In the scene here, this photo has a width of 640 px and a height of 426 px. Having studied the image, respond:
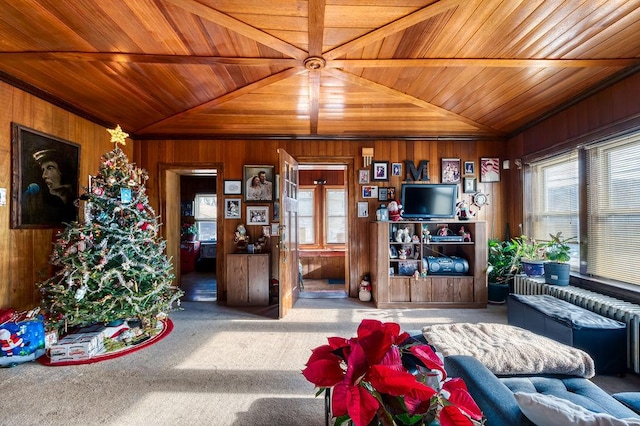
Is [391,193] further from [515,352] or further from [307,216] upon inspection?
[515,352]

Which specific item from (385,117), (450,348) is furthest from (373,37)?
(450,348)

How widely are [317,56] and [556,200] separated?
3.38 metres

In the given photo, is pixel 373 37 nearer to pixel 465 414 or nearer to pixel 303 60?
pixel 303 60

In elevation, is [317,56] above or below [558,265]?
above

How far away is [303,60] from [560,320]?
118 inches

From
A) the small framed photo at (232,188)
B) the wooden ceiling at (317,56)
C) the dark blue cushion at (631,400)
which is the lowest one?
the dark blue cushion at (631,400)

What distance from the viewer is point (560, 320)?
2322mm

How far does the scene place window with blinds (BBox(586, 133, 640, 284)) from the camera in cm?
266

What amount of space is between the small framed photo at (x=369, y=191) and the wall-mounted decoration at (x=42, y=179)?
12.4ft

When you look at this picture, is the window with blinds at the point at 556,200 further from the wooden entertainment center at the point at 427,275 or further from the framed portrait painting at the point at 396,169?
the framed portrait painting at the point at 396,169

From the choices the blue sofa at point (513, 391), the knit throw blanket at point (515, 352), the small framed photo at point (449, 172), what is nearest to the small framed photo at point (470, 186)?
the small framed photo at point (449, 172)

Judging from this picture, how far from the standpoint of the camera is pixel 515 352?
1640mm

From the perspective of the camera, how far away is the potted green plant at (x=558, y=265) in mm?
3145

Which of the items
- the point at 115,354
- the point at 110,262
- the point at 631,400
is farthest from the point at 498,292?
the point at 110,262
